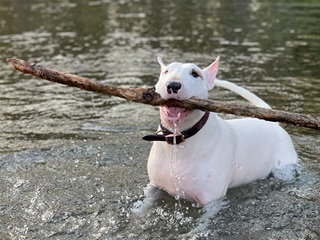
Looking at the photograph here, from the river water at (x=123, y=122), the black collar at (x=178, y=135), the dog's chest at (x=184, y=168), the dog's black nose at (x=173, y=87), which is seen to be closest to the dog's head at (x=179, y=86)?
the dog's black nose at (x=173, y=87)

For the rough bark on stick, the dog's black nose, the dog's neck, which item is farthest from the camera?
the dog's neck

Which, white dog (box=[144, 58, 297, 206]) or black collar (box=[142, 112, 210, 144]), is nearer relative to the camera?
white dog (box=[144, 58, 297, 206])

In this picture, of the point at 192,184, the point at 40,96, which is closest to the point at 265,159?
the point at 192,184

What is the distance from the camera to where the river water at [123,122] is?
5320 mm

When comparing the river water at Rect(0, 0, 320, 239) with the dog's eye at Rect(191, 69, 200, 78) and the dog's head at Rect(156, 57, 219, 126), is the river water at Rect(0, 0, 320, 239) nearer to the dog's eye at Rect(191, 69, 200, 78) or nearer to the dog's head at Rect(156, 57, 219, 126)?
the dog's head at Rect(156, 57, 219, 126)

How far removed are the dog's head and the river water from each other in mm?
1024

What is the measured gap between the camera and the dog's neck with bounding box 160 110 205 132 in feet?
17.2

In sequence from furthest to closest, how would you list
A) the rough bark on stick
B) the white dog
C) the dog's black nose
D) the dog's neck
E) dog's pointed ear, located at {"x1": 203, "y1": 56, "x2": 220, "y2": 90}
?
1. dog's pointed ear, located at {"x1": 203, "y1": 56, "x2": 220, "y2": 90}
2. the dog's neck
3. the white dog
4. the rough bark on stick
5. the dog's black nose

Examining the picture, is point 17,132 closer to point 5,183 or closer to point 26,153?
point 26,153

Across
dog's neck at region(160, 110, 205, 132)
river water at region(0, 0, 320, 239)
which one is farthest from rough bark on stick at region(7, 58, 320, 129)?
river water at region(0, 0, 320, 239)

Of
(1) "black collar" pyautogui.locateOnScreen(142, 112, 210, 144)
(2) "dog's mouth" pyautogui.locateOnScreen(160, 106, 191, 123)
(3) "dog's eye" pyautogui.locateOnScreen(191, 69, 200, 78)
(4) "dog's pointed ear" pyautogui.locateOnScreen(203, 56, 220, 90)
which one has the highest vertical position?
(3) "dog's eye" pyautogui.locateOnScreen(191, 69, 200, 78)

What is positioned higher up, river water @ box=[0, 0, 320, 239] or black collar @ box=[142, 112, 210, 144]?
black collar @ box=[142, 112, 210, 144]

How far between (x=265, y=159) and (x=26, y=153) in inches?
124

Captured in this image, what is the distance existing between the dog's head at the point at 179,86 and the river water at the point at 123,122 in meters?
1.02
